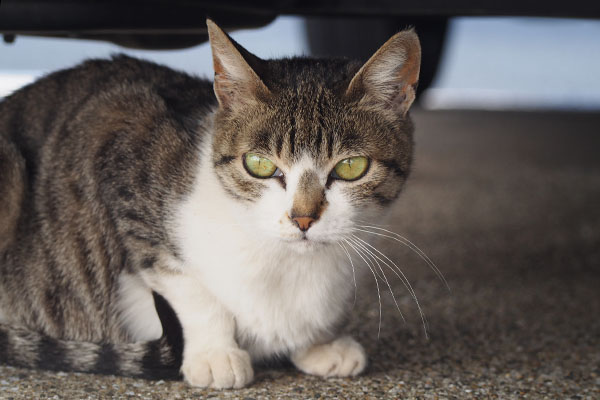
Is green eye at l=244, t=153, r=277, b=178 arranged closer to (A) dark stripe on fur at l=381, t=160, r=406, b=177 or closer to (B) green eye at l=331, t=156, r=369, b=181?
(B) green eye at l=331, t=156, r=369, b=181

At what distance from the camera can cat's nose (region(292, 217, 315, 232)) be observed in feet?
4.86

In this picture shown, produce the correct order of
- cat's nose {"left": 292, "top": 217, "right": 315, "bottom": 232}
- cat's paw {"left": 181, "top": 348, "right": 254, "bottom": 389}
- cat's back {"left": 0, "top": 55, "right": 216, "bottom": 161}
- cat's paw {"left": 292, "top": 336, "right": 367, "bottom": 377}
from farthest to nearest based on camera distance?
cat's back {"left": 0, "top": 55, "right": 216, "bottom": 161}, cat's paw {"left": 292, "top": 336, "right": 367, "bottom": 377}, cat's paw {"left": 181, "top": 348, "right": 254, "bottom": 389}, cat's nose {"left": 292, "top": 217, "right": 315, "bottom": 232}

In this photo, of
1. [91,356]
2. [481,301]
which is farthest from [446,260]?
[91,356]

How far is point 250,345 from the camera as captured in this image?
5.77 feet

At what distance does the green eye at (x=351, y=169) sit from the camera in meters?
1.57

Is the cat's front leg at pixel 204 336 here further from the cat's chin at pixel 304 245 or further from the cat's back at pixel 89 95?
the cat's back at pixel 89 95

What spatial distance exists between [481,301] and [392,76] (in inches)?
46.5

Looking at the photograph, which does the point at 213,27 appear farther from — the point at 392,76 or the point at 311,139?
the point at 392,76

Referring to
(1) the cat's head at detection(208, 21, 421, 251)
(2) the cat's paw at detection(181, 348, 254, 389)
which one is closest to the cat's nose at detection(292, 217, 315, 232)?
(1) the cat's head at detection(208, 21, 421, 251)

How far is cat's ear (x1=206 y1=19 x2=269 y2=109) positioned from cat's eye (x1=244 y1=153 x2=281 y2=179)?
0.50 ft

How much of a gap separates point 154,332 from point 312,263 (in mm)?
489

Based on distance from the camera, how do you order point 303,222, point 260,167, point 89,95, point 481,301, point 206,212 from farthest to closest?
point 481,301 → point 89,95 → point 206,212 → point 260,167 → point 303,222

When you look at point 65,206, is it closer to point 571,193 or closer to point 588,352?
point 588,352

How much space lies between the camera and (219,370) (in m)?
1.62
